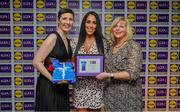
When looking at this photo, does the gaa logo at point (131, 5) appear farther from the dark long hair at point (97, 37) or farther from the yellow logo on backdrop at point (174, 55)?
the dark long hair at point (97, 37)

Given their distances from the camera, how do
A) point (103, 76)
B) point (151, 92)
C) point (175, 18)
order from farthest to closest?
point (151, 92) → point (175, 18) → point (103, 76)

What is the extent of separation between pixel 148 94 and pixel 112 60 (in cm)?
141

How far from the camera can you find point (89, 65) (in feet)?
7.86

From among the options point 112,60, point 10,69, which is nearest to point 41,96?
point 112,60

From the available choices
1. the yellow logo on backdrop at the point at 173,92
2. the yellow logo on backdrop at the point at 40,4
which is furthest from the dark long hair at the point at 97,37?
the yellow logo on backdrop at the point at 173,92

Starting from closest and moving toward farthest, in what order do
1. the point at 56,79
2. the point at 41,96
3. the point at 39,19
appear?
the point at 56,79 < the point at 41,96 < the point at 39,19

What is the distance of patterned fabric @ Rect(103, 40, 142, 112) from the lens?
232cm

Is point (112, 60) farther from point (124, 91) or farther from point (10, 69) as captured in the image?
point (10, 69)

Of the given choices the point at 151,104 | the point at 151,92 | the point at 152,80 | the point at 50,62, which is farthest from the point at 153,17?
the point at 50,62

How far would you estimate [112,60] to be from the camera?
2383mm

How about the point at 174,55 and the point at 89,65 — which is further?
the point at 174,55

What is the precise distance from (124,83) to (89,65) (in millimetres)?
340

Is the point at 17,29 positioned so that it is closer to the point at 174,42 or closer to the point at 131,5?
the point at 131,5

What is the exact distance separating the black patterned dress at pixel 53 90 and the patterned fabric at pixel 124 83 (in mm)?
369
